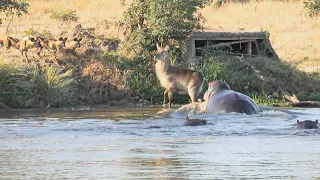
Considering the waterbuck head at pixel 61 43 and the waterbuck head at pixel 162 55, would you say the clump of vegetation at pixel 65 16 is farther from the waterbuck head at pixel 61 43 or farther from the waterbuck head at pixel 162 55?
the waterbuck head at pixel 162 55

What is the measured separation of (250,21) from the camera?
36.2 m

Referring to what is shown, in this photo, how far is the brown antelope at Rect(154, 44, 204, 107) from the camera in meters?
20.8

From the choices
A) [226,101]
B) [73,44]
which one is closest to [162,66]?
[73,44]

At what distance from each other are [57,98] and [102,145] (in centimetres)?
794

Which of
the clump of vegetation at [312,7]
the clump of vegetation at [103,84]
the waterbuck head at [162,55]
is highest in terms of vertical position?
the clump of vegetation at [312,7]

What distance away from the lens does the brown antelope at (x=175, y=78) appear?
20.8 metres

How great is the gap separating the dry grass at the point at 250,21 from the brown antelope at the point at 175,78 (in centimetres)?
347

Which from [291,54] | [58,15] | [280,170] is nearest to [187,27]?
[291,54]

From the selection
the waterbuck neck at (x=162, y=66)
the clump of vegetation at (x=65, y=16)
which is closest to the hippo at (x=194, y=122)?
the waterbuck neck at (x=162, y=66)

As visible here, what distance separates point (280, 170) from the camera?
1079cm

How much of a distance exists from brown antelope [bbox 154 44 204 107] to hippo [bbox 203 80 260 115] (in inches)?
106

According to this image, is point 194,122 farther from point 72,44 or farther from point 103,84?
point 72,44

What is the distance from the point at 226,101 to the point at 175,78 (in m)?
4.02

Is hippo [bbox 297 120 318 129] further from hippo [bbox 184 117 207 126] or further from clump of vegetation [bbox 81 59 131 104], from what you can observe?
clump of vegetation [bbox 81 59 131 104]
